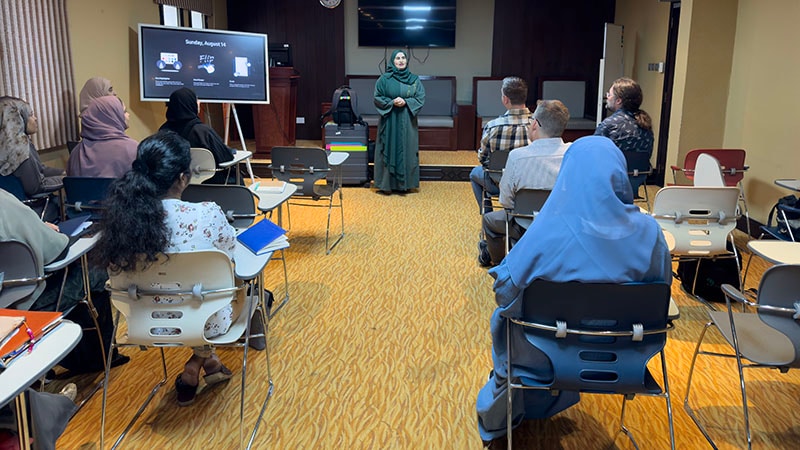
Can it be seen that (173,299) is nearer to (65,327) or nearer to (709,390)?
(65,327)

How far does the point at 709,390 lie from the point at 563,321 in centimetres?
138

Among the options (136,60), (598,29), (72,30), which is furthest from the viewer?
(598,29)

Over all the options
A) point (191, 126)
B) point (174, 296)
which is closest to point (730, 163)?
point (191, 126)

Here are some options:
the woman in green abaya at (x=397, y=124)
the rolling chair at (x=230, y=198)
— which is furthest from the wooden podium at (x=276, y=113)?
the rolling chair at (x=230, y=198)

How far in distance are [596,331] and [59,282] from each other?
2.31 metres

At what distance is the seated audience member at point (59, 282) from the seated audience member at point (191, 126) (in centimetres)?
164

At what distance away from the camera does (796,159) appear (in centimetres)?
488

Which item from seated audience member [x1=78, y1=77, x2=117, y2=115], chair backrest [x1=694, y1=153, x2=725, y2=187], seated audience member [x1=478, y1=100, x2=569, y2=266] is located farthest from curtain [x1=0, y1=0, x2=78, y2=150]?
chair backrest [x1=694, y1=153, x2=725, y2=187]

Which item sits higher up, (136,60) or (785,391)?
(136,60)

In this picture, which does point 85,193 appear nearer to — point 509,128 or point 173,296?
point 173,296

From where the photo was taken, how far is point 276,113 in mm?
8227

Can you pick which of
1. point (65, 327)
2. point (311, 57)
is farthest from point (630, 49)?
point (65, 327)

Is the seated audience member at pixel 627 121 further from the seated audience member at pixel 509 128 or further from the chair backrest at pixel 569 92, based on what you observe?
the chair backrest at pixel 569 92

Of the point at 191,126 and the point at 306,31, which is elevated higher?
the point at 306,31
